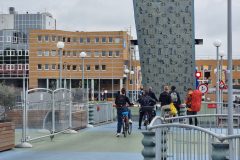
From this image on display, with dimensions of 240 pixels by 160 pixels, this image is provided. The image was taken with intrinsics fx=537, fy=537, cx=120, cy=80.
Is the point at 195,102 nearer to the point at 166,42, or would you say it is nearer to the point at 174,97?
the point at 174,97

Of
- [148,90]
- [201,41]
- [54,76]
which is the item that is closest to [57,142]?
[148,90]

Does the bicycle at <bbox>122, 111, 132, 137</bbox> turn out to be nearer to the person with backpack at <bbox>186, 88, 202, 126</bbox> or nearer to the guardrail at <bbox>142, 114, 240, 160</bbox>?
the person with backpack at <bbox>186, 88, 202, 126</bbox>

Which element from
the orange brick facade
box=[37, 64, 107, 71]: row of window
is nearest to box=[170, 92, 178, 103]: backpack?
the orange brick facade

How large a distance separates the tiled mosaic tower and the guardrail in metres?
Answer: 14.6

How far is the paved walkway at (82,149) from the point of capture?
47.2 feet

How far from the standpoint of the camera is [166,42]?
84.1ft

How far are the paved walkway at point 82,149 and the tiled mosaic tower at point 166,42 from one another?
607cm

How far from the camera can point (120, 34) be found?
375 ft

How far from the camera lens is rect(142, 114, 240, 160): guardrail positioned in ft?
25.5

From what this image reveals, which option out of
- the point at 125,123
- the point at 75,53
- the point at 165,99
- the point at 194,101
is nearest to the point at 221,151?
the point at 125,123

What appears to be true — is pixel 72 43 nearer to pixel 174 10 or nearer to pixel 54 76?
pixel 54 76

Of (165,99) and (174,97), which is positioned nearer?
(165,99)

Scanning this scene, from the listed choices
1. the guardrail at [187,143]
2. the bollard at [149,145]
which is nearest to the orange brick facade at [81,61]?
the guardrail at [187,143]

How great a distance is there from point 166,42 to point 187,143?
16555 millimetres
